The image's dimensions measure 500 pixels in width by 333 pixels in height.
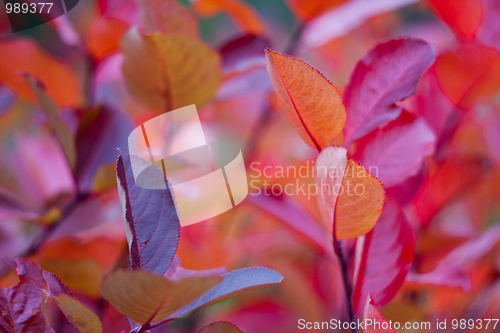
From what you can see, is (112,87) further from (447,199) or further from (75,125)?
(447,199)

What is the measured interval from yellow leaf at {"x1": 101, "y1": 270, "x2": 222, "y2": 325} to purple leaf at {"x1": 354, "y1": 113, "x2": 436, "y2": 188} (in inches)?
8.2

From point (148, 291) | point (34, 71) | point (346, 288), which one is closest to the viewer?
point (148, 291)

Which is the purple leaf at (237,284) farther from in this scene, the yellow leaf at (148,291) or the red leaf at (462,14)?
the red leaf at (462,14)

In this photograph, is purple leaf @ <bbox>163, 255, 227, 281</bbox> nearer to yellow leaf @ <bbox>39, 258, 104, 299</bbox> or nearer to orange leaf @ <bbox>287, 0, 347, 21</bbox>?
yellow leaf @ <bbox>39, 258, 104, 299</bbox>

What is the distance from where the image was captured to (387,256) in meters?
0.34

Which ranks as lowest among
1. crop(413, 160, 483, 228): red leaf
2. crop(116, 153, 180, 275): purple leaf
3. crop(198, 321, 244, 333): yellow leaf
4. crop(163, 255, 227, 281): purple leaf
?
crop(413, 160, 483, 228): red leaf

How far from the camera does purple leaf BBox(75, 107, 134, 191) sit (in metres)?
0.45

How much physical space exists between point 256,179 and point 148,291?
15.2 inches

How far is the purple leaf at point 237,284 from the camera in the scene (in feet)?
0.83

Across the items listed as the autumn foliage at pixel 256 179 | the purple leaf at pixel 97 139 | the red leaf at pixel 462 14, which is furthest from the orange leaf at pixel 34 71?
the red leaf at pixel 462 14

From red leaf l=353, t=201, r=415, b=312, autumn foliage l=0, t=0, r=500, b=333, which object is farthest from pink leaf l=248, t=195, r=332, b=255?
red leaf l=353, t=201, r=415, b=312

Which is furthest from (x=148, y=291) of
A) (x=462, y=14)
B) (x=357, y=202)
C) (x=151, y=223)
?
(x=462, y=14)

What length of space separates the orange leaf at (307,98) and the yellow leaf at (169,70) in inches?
5.1

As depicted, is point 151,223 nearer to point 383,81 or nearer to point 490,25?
point 383,81
